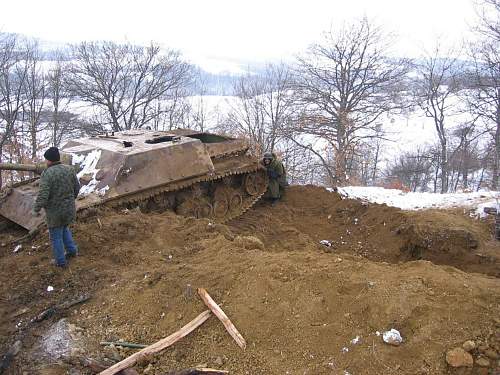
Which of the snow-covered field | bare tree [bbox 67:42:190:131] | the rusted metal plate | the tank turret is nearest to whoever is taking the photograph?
the rusted metal plate

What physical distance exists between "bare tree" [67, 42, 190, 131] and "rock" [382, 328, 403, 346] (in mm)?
24053

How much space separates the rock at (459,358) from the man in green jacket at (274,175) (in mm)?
7454

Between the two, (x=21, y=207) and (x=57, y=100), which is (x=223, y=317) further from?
(x=57, y=100)

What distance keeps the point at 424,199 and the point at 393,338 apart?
753cm

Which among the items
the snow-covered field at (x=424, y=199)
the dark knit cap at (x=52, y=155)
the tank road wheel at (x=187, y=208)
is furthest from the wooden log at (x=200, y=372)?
the snow-covered field at (x=424, y=199)

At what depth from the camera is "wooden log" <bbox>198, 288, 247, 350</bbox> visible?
13.1 feet

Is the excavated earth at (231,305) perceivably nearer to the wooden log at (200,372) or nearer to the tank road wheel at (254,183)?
the wooden log at (200,372)

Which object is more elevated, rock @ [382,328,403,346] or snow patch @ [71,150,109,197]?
snow patch @ [71,150,109,197]

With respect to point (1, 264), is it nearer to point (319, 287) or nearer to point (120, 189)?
point (120, 189)

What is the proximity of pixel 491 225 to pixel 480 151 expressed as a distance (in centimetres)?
2335

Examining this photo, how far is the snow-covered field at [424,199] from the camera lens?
375 inches

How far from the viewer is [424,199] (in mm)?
10594

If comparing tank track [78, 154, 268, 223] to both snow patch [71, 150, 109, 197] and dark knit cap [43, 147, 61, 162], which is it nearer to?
snow patch [71, 150, 109, 197]

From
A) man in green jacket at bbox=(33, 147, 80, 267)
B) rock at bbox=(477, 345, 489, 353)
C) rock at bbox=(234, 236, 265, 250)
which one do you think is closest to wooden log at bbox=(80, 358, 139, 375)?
man in green jacket at bbox=(33, 147, 80, 267)
